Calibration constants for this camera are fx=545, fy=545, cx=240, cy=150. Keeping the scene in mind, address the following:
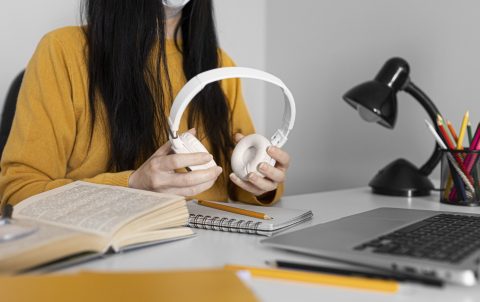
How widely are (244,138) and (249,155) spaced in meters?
0.04

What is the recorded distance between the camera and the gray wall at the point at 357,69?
1347 mm

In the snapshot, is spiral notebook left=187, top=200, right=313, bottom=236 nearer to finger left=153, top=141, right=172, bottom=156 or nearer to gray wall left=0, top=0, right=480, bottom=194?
finger left=153, top=141, right=172, bottom=156

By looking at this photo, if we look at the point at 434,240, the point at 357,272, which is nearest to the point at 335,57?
the point at 434,240

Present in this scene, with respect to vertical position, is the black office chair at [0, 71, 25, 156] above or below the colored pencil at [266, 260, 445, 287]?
above

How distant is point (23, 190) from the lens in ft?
2.90

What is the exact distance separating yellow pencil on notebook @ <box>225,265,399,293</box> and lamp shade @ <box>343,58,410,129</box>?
689 millimetres

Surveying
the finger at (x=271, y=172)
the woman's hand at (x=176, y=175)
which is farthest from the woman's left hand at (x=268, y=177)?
the woman's hand at (x=176, y=175)

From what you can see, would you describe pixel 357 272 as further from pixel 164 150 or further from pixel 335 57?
pixel 335 57

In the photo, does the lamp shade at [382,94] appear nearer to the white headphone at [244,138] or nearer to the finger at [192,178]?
the white headphone at [244,138]

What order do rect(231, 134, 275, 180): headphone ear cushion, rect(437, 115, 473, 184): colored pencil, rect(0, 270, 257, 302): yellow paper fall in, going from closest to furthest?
rect(0, 270, 257, 302): yellow paper < rect(231, 134, 275, 180): headphone ear cushion < rect(437, 115, 473, 184): colored pencil

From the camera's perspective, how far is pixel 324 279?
0.51 meters

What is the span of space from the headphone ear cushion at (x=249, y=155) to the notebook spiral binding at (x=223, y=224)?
13 cm

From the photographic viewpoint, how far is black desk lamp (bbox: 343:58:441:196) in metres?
1.16

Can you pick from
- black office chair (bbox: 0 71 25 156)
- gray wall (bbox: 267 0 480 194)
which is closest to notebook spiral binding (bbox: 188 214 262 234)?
black office chair (bbox: 0 71 25 156)
